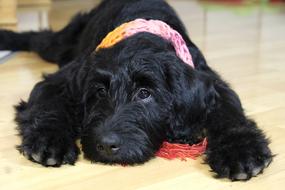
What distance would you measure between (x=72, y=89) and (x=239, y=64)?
178 centimetres

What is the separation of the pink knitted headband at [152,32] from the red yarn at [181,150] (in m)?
0.38

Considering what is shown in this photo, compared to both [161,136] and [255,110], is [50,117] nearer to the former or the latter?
[161,136]

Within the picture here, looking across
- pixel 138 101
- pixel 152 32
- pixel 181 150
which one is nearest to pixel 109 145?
pixel 138 101

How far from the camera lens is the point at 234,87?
3057 mm

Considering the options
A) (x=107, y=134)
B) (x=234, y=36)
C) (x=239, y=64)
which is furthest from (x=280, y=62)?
(x=107, y=134)

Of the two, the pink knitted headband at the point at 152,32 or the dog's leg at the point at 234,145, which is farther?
the pink knitted headband at the point at 152,32

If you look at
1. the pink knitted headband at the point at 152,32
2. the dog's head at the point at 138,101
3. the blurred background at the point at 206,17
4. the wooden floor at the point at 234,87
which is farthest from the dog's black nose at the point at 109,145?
the blurred background at the point at 206,17

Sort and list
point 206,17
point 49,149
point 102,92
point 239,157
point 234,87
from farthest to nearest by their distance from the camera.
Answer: point 206,17 < point 234,87 < point 102,92 < point 49,149 < point 239,157

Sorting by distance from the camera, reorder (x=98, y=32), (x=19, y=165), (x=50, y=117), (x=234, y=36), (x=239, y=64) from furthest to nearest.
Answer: (x=234, y=36)
(x=239, y=64)
(x=98, y=32)
(x=50, y=117)
(x=19, y=165)

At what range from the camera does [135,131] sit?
188 cm

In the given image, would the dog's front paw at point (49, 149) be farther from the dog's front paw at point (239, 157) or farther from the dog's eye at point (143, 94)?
the dog's front paw at point (239, 157)

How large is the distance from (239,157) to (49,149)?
70 cm

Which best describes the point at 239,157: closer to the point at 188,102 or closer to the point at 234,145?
the point at 234,145

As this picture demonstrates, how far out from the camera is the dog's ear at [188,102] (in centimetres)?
202
